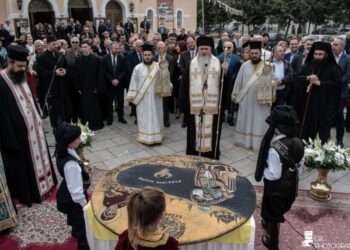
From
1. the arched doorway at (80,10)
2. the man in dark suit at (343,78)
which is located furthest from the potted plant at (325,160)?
the arched doorway at (80,10)

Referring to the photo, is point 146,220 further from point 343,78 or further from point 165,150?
point 343,78

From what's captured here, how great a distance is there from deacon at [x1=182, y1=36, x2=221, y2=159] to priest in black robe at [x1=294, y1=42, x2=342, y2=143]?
1.52 m

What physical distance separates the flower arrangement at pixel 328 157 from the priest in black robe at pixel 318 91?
1385 millimetres

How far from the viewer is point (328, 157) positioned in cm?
461

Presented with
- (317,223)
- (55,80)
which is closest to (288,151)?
(317,223)

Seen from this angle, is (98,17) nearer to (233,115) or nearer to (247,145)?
(233,115)

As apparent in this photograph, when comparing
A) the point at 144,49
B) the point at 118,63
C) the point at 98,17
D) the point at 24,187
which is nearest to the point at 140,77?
the point at 144,49

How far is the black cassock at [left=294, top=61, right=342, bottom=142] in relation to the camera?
576 centimetres

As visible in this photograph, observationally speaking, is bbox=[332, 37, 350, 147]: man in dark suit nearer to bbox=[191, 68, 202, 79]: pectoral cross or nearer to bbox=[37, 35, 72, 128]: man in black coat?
bbox=[191, 68, 202, 79]: pectoral cross

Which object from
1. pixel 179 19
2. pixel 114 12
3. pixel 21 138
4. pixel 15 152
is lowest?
pixel 15 152

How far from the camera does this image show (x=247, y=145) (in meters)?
6.80

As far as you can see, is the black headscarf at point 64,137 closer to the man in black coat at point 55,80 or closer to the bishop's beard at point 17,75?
the bishop's beard at point 17,75

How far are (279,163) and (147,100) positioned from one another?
4.00 meters

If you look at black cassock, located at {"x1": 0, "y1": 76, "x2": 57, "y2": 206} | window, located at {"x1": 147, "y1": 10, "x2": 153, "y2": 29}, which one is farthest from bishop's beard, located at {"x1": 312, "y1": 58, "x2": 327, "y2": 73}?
window, located at {"x1": 147, "y1": 10, "x2": 153, "y2": 29}
